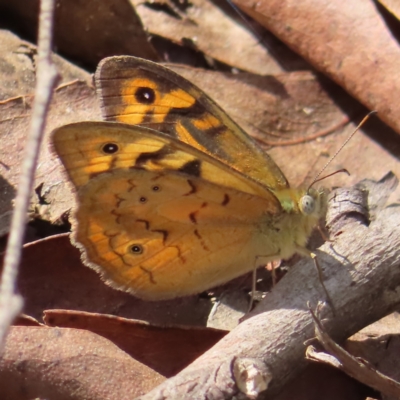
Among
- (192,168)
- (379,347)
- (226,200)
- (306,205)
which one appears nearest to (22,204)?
(192,168)

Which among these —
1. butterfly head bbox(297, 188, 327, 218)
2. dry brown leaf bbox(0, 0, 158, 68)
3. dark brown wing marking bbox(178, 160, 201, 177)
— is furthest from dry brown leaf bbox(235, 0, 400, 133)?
dark brown wing marking bbox(178, 160, 201, 177)

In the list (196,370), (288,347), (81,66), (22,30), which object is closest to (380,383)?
(288,347)

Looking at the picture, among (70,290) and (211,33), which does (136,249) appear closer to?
(70,290)

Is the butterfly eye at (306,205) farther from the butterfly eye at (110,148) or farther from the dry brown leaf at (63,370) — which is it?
the dry brown leaf at (63,370)

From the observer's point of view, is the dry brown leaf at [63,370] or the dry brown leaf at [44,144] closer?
the dry brown leaf at [63,370]

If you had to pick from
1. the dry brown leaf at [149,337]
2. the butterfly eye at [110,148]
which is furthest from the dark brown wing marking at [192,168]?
the dry brown leaf at [149,337]

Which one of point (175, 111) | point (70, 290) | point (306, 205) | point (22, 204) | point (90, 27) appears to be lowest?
point (22, 204)
